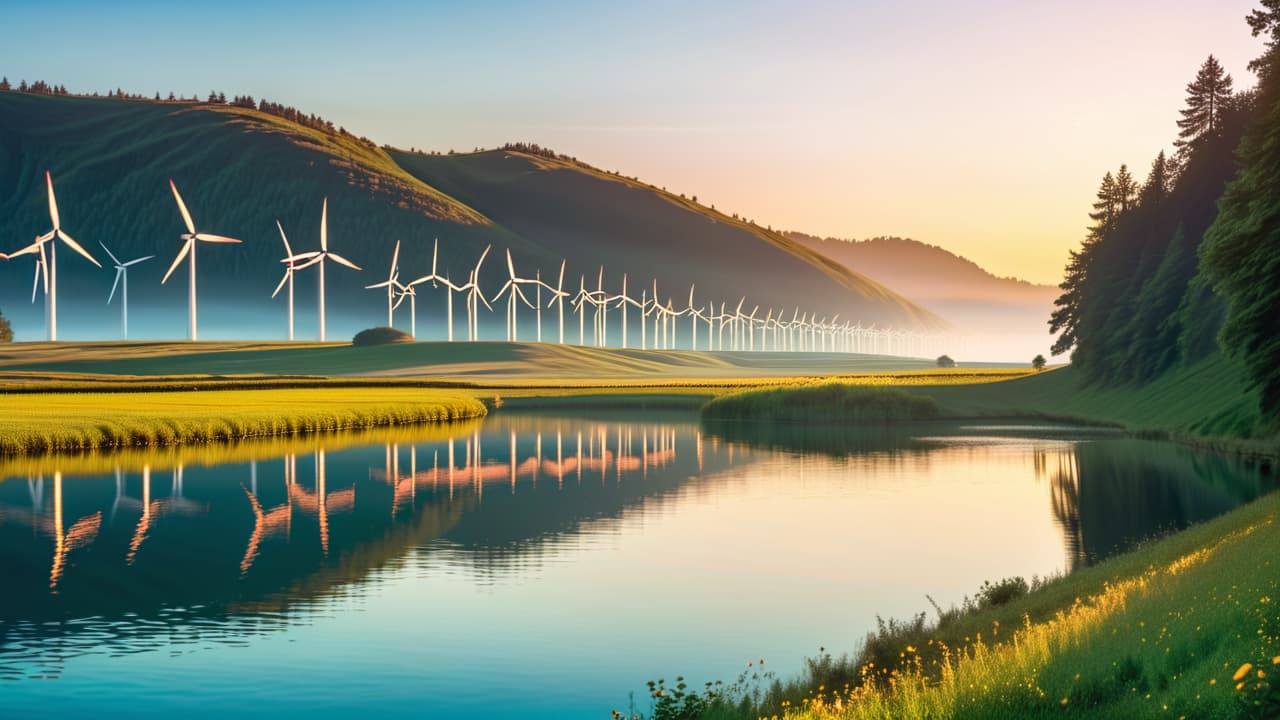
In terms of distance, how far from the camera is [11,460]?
58.7 metres

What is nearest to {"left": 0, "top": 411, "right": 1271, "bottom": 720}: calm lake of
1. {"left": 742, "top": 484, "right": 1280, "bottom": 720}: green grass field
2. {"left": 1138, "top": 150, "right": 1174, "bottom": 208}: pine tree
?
{"left": 742, "top": 484, "right": 1280, "bottom": 720}: green grass field

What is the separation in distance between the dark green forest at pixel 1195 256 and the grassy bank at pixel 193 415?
52.6 meters

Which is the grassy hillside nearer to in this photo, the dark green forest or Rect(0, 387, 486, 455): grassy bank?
the dark green forest

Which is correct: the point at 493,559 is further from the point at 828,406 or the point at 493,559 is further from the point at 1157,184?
the point at 1157,184

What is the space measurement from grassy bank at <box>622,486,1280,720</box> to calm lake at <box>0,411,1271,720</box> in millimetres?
2939

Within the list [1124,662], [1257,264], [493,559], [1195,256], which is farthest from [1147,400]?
[1124,662]

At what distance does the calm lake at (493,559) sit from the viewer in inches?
906

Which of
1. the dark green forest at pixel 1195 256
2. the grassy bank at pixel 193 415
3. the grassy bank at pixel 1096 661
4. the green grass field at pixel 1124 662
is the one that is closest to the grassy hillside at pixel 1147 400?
the dark green forest at pixel 1195 256

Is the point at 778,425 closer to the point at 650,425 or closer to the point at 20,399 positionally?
the point at 650,425

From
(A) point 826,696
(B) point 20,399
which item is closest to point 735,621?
(A) point 826,696

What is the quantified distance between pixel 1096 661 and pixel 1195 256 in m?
94.0

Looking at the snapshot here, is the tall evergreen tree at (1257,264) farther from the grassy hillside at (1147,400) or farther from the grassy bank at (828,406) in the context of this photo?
the grassy bank at (828,406)

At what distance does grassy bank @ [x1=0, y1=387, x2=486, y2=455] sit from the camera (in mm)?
64938

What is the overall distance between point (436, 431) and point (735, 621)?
6053 centimetres
